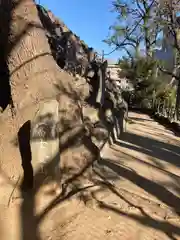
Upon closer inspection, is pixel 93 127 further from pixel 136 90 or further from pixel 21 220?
pixel 136 90

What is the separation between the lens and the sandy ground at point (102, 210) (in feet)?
12.8

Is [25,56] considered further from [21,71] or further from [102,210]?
[102,210]

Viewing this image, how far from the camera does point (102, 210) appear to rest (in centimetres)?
445

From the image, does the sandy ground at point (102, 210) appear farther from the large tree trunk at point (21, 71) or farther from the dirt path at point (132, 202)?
the large tree trunk at point (21, 71)

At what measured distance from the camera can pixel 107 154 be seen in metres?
7.36

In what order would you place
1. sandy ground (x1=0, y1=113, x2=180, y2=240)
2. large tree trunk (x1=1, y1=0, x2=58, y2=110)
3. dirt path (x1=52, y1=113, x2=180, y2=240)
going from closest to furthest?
sandy ground (x1=0, y1=113, x2=180, y2=240)
dirt path (x1=52, y1=113, x2=180, y2=240)
large tree trunk (x1=1, y1=0, x2=58, y2=110)

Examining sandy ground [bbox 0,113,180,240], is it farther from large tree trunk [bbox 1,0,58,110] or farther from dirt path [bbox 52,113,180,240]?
large tree trunk [bbox 1,0,58,110]

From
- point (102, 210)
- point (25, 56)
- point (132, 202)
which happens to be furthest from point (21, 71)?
point (132, 202)

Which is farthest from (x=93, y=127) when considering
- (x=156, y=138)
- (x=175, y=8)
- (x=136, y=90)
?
(x=136, y=90)

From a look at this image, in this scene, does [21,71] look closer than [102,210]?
No

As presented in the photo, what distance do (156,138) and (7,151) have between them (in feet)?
23.7

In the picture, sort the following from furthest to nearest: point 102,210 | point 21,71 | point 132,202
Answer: point 132,202
point 21,71
point 102,210

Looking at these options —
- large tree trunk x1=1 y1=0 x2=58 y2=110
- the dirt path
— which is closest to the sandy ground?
the dirt path

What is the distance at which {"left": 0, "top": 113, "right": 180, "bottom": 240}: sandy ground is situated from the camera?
12.8 feet
